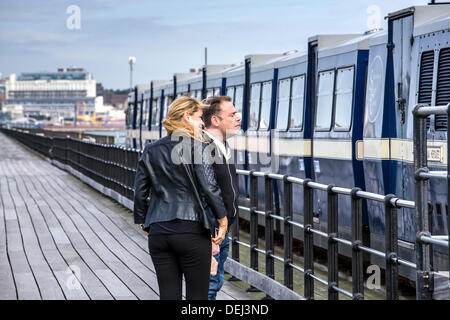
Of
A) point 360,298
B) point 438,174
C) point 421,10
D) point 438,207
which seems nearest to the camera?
point 438,174

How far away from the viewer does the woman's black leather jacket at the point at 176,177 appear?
19.5 ft

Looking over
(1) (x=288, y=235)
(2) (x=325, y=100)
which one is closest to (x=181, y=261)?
(1) (x=288, y=235)

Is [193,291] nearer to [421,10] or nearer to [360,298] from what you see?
[360,298]

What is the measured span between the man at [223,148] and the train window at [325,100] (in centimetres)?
895

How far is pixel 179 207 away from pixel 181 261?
0.31 metres

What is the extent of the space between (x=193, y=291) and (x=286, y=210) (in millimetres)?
3616

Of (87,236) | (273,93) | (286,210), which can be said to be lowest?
(87,236)

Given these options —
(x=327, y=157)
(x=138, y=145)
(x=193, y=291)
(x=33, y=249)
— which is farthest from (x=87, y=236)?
(x=138, y=145)

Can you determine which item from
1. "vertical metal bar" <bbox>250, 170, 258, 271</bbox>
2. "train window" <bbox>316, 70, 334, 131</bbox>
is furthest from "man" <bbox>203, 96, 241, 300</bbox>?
"train window" <bbox>316, 70, 334, 131</bbox>

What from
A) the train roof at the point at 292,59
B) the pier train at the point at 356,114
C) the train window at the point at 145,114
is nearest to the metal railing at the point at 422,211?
the pier train at the point at 356,114

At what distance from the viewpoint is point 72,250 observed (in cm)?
1362

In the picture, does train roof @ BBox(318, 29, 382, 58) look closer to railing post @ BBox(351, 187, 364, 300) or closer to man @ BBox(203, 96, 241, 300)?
railing post @ BBox(351, 187, 364, 300)

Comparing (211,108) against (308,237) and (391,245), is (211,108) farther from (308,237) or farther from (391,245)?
(308,237)
